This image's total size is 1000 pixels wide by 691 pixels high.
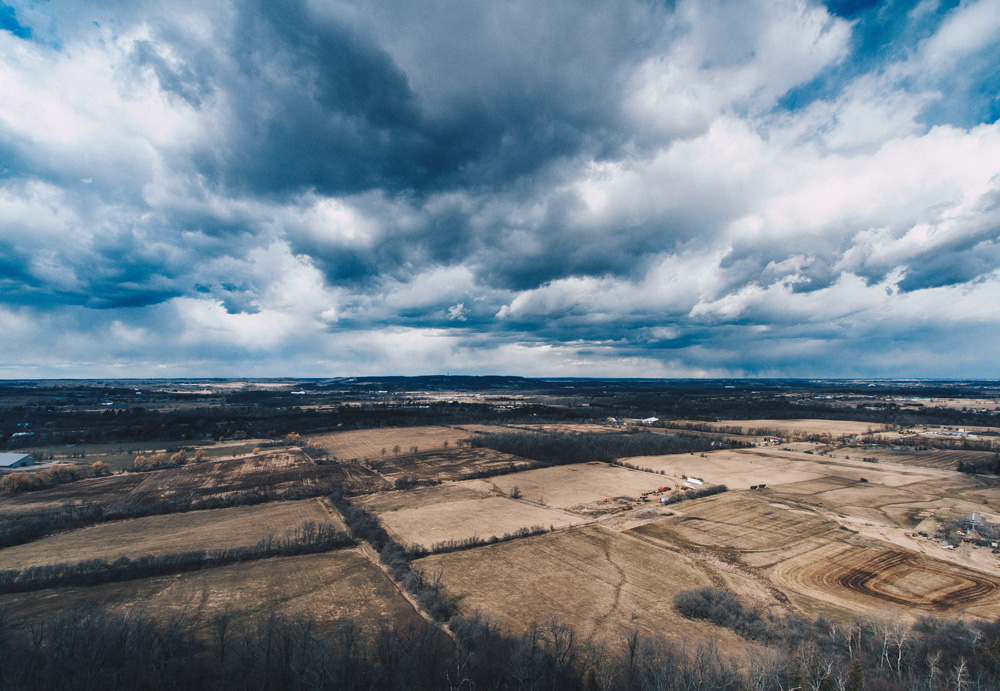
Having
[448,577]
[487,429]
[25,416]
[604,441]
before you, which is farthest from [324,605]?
[25,416]

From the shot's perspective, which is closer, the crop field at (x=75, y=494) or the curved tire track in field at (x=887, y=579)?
the curved tire track in field at (x=887, y=579)

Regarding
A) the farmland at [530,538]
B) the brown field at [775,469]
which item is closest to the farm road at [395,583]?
the farmland at [530,538]

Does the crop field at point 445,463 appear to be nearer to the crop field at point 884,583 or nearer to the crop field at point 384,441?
the crop field at point 384,441

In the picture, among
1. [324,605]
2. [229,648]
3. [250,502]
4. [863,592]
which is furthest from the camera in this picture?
[250,502]

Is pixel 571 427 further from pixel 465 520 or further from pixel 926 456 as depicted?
pixel 465 520

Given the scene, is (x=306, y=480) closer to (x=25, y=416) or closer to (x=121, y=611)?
(x=121, y=611)

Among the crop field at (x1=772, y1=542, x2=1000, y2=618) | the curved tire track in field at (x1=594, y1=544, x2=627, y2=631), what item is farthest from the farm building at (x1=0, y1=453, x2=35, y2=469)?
the crop field at (x1=772, y1=542, x2=1000, y2=618)
